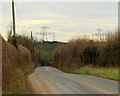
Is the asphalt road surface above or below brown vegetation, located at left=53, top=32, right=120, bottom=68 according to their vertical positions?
below

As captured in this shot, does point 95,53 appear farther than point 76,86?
Yes

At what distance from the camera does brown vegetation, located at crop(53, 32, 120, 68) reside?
34938 mm

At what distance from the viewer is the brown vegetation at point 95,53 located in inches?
1375

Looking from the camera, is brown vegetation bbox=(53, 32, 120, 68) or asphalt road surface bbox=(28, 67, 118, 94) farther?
brown vegetation bbox=(53, 32, 120, 68)

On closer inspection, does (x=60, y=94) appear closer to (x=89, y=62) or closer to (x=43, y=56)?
(x=89, y=62)

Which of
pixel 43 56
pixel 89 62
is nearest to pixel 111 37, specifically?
pixel 89 62

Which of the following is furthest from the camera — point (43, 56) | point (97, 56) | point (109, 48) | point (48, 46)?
point (48, 46)

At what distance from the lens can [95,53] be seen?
4175 centimetres

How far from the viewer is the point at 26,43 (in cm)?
7244

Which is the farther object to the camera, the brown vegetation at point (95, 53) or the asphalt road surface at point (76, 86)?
the brown vegetation at point (95, 53)

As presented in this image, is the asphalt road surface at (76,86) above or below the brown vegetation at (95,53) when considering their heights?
below

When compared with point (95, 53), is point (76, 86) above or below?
below

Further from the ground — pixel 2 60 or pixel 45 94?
pixel 2 60

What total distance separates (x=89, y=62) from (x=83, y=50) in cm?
288
